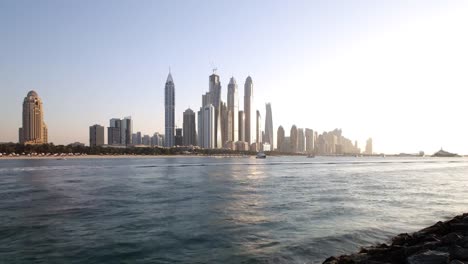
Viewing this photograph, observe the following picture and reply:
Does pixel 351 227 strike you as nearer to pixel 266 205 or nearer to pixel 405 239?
pixel 405 239

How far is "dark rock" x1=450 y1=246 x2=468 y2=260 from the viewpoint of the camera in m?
12.9

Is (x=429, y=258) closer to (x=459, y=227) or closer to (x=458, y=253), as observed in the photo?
(x=458, y=253)

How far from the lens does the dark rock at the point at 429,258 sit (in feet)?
39.4

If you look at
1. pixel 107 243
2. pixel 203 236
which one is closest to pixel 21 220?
pixel 107 243

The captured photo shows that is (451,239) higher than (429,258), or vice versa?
(429,258)

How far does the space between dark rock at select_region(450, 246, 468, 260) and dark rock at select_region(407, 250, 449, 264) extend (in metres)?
1.01

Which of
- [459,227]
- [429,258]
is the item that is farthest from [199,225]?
[429,258]

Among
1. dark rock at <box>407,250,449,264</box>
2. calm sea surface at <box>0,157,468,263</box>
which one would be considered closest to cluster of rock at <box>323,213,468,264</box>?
dark rock at <box>407,250,449,264</box>

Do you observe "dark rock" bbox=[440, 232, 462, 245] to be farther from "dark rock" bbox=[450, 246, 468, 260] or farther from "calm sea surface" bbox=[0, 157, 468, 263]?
"calm sea surface" bbox=[0, 157, 468, 263]

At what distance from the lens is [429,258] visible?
482 inches

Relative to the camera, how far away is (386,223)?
26797 millimetres

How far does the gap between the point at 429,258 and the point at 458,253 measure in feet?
6.15

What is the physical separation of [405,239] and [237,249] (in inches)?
356

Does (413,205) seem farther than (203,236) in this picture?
Yes
